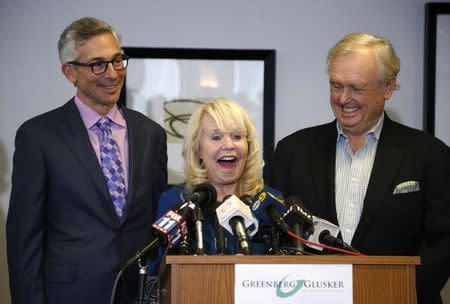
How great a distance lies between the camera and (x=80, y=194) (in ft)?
8.68

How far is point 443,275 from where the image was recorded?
8.13 feet

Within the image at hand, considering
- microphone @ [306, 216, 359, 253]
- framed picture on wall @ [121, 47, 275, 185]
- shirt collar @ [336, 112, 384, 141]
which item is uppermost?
framed picture on wall @ [121, 47, 275, 185]

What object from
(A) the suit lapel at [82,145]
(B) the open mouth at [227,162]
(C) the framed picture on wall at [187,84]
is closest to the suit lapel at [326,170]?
(B) the open mouth at [227,162]

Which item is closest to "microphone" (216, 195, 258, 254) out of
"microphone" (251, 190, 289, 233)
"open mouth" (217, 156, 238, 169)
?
"microphone" (251, 190, 289, 233)

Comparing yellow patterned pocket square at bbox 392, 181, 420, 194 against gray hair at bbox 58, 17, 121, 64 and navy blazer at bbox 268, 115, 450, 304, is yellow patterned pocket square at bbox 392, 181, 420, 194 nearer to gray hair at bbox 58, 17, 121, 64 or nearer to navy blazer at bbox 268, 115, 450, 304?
navy blazer at bbox 268, 115, 450, 304

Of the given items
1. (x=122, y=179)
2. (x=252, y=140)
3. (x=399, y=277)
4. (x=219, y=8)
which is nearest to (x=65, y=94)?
(x=219, y=8)

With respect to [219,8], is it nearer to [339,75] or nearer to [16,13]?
[16,13]

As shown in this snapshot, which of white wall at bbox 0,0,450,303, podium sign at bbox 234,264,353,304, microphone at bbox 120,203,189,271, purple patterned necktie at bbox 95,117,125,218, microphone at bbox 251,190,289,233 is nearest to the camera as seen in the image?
podium sign at bbox 234,264,353,304

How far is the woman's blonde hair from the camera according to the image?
8.57 ft

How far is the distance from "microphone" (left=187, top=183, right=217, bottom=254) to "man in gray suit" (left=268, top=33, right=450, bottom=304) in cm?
58

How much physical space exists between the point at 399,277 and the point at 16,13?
9.41ft

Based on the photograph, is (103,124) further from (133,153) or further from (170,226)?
(170,226)

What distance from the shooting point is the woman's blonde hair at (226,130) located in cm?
261

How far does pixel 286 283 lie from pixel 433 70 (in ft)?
8.48
